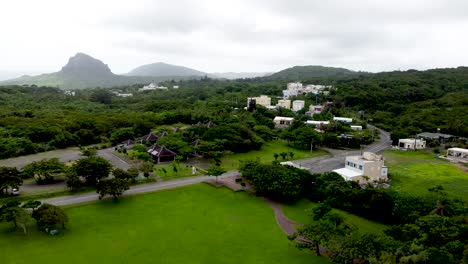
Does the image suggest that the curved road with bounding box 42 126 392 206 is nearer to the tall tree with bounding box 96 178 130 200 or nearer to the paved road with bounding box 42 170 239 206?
the paved road with bounding box 42 170 239 206

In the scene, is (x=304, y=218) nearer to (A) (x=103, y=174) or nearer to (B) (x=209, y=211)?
(B) (x=209, y=211)

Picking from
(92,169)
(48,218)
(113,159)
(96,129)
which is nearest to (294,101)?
(96,129)

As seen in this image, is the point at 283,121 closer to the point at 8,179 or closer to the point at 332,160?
the point at 332,160

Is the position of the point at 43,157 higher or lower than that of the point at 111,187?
lower

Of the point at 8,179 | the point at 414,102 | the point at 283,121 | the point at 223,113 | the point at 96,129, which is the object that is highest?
the point at 414,102

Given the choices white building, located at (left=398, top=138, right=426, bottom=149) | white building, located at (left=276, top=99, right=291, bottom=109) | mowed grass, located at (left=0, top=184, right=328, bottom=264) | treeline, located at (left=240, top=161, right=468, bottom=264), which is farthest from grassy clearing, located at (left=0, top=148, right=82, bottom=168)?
white building, located at (left=276, top=99, right=291, bottom=109)

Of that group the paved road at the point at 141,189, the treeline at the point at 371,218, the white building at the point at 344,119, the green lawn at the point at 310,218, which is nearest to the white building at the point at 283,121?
the white building at the point at 344,119

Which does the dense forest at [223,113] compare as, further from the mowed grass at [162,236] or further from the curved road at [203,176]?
the mowed grass at [162,236]
